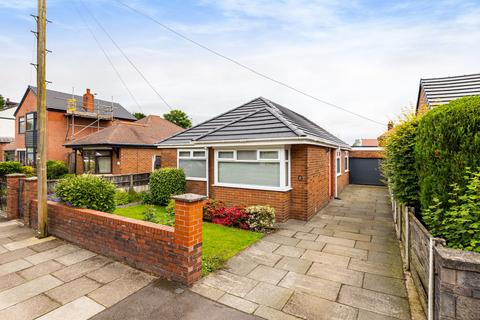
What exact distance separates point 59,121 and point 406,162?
2424cm

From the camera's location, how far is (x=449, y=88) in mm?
8609

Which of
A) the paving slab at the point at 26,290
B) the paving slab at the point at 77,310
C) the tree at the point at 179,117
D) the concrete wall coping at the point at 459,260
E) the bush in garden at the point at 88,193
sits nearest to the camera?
the concrete wall coping at the point at 459,260

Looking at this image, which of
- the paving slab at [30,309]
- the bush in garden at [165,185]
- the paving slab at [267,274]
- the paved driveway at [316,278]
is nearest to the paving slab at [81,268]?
the paving slab at [30,309]

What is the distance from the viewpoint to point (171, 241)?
3865 millimetres

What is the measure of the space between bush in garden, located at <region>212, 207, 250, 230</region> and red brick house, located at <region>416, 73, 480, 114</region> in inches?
259

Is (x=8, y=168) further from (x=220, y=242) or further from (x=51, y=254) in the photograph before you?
(x=220, y=242)

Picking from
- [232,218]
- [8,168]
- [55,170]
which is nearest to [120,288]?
[232,218]

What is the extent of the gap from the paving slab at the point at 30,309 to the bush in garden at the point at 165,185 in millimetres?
6453

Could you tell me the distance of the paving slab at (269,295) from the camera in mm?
3346

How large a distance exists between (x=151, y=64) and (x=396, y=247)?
45.0ft

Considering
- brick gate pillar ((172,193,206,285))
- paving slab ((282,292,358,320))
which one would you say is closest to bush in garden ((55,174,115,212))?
brick gate pillar ((172,193,206,285))

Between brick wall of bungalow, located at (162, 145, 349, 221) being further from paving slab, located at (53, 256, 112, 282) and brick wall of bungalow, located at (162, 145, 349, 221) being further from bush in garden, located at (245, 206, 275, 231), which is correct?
paving slab, located at (53, 256, 112, 282)

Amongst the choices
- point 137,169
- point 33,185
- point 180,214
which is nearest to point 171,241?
point 180,214

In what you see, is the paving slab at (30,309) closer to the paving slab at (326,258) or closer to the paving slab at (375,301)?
the paving slab at (375,301)
